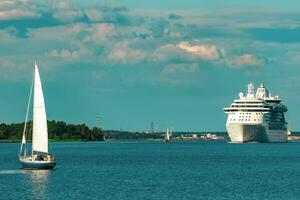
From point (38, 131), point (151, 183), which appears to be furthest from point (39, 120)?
point (151, 183)

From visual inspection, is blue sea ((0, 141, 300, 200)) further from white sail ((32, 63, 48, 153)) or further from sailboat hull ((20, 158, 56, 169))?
white sail ((32, 63, 48, 153))

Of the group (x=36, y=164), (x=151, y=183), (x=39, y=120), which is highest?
(x=39, y=120)

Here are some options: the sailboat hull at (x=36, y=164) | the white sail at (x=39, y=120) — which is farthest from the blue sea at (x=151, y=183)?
the white sail at (x=39, y=120)

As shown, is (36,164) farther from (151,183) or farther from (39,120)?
Result: (151,183)

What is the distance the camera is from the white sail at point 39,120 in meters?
103

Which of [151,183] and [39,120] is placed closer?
[151,183]

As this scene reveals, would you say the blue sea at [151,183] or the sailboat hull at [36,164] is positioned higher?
the sailboat hull at [36,164]

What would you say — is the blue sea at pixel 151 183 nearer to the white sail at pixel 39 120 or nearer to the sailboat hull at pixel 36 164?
the sailboat hull at pixel 36 164

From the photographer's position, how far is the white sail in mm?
102750

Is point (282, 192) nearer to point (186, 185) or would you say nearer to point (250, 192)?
point (250, 192)

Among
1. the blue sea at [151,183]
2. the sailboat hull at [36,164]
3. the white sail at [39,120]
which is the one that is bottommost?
the blue sea at [151,183]

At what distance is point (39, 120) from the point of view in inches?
4067

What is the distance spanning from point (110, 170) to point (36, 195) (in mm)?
41043

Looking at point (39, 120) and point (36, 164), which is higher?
point (39, 120)
